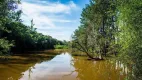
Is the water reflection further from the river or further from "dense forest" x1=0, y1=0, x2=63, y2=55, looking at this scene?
"dense forest" x1=0, y1=0, x2=63, y2=55

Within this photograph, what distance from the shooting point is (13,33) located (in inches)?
2093

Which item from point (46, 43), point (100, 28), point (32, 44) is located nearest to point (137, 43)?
point (100, 28)

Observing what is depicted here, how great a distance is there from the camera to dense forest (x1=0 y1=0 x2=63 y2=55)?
14.1 m

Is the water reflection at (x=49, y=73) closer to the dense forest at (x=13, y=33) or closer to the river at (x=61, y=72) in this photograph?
the river at (x=61, y=72)

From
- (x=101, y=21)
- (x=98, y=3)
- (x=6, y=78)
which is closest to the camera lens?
(x=6, y=78)

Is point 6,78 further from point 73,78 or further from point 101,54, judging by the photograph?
point 101,54

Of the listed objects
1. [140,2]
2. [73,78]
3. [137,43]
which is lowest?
[73,78]

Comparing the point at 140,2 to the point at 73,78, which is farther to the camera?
the point at 73,78

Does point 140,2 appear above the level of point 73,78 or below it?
above

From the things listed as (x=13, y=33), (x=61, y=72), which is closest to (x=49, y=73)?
(x=61, y=72)

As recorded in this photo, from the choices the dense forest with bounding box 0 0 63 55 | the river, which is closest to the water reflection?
the river

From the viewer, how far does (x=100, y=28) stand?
1672 inches

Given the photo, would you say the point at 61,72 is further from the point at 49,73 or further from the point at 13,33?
the point at 13,33

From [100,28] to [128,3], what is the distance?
30219 mm
